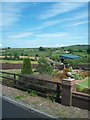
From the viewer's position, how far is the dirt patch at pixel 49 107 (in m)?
9.88

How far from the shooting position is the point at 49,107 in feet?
36.3

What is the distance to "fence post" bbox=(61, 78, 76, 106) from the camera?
37.2 ft

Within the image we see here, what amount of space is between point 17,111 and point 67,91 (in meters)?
2.38

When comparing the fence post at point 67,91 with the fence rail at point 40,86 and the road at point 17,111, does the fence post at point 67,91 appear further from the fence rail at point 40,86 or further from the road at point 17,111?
the road at point 17,111

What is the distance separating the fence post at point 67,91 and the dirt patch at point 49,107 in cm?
28

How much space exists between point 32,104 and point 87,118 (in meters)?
3.00

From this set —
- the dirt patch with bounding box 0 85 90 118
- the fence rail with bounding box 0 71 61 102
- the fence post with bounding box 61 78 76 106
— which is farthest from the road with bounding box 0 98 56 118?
the fence rail with bounding box 0 71 61 102

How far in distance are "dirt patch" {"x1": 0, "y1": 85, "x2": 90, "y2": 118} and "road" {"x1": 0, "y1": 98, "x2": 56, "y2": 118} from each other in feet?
1.38

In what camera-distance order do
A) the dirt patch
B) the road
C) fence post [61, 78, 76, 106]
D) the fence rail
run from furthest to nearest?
the fence rail, fence post [61, 78, 76, 106], the dirt patch, the road

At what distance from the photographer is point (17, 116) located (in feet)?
31.4

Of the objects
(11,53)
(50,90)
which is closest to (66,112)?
(50,90)

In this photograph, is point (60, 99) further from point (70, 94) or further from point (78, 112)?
point (78, 112)

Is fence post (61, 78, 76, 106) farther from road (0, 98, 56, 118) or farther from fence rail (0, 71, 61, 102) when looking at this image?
road (0, 98, 56, 118)

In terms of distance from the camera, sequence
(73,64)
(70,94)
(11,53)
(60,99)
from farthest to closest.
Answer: (11,53) < (73,64) < (60,99) < (70,94)
